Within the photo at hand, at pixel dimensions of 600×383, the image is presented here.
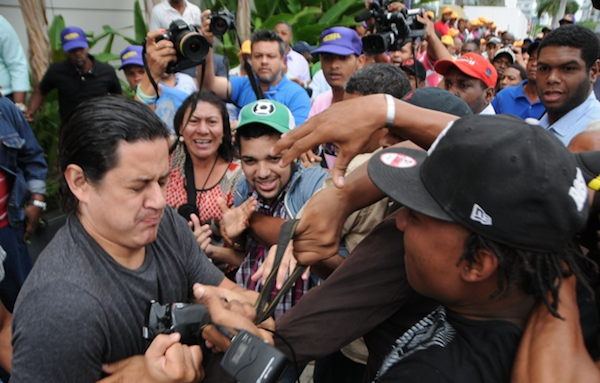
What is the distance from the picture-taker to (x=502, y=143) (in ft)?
3.23

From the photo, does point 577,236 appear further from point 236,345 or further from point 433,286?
point 236,345

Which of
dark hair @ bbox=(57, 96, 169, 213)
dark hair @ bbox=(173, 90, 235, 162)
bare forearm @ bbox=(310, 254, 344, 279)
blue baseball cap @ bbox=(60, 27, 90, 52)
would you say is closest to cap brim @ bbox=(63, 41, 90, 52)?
blue baseball cap @ bbox=(60, 27, 90, 52)

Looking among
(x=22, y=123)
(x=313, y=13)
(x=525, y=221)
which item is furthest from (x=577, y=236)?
(x=313, y=13)

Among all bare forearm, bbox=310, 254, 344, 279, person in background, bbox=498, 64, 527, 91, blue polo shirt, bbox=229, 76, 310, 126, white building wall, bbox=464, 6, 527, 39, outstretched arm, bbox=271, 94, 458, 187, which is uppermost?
outstretched arm, bbox=271, 94, 458, 187

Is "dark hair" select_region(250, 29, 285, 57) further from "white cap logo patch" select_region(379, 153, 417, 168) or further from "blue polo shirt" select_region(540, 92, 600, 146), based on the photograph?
"white cap logo patch" select_region(379, 153, 417, 168)

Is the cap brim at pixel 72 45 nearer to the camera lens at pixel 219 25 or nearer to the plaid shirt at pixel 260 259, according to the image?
the camera lens at pixel 219 25

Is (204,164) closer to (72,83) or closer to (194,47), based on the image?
(194,47)

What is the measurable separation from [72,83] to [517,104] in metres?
4.63

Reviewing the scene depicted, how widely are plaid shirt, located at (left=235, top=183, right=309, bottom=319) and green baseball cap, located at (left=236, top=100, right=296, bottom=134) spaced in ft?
1.01

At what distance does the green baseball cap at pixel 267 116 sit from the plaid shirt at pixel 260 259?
1.01 ft

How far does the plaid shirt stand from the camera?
225cm

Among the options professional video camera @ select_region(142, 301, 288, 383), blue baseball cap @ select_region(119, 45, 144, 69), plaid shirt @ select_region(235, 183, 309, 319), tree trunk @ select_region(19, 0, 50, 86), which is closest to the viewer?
professional video camera @ select_region(142, 301, 288, 383)

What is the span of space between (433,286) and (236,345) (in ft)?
1.61

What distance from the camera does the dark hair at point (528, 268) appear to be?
40.1 inches
